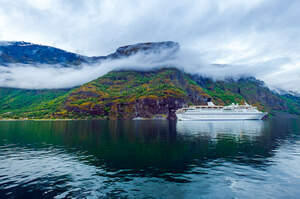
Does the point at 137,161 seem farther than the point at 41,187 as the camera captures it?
Yes

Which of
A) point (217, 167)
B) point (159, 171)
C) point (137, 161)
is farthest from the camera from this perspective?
point (137, 161)

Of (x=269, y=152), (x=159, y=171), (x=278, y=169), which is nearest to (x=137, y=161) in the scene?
(x=159, y=171)

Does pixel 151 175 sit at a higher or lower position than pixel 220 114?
lower

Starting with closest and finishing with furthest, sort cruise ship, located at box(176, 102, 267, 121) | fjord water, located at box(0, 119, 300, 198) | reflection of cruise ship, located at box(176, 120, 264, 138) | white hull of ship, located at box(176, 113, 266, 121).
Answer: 1. fjord water, located at box(0, 119, 300, 198)
2. reflection of cruise ship, located at box(176, 120, 264, 138)
3. white hull of ship, located at box(176, 113, 266, 121)
4. cruise ship, located at box(176, 102, 267, 121)

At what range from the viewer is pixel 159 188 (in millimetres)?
22953

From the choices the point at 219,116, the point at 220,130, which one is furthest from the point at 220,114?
the point at 220,130

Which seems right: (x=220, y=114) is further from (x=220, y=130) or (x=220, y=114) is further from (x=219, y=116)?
(x=220, y=130)

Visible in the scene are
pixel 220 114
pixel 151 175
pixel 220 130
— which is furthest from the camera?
pixel 220 114

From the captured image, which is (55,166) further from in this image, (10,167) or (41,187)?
(41,187)

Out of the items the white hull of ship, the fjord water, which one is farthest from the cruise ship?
the fjord water

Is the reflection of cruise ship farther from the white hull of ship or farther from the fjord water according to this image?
the white hull of ship

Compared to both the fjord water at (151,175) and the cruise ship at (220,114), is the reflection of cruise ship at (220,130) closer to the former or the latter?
the fjord water at (151,175)

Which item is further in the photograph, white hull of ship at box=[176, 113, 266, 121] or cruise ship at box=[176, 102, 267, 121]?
cruise ship at box=[176, 102, 267, 121]

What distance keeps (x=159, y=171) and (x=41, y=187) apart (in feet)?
53.6
